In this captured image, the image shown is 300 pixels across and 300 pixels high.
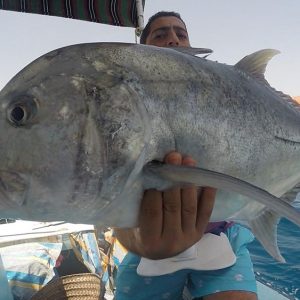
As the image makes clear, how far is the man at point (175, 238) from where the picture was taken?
5.07 feet

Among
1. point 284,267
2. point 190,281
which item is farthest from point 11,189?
point 284,267

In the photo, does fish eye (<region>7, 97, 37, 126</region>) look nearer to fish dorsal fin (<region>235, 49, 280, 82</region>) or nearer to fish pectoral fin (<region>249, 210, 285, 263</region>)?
fish dorsal fin (<region>235, 49, 280, 82</region>)

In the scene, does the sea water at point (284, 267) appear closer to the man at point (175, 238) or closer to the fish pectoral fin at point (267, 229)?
the man at point (175, 238)

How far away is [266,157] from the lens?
172 cm

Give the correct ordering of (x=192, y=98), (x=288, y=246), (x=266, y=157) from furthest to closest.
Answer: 1. (x=288, y=246)
2. (x=266, y=157)
3. (x=192, y=98)

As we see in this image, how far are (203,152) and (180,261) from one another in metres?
1.19

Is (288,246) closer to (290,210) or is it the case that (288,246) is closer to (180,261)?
(180,261)

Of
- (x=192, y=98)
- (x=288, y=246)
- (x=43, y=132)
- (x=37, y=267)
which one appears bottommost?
→ (x=288, y=246)

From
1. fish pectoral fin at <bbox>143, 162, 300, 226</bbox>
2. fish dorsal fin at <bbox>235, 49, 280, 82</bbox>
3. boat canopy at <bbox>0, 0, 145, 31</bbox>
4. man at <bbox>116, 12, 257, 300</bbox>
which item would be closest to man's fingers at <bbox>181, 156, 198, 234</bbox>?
man at <bbox>116, 12, 257, 300</bbox>

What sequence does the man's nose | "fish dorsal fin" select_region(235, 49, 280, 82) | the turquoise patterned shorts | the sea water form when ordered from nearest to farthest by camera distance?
1. "fish dorsal fin" select_region(235, 49, 280, 82)
2. the turquoise patterned shorts
3. the man's nose
4. the sea water

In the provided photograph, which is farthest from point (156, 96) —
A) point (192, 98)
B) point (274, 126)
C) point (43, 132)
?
point (274, 126)

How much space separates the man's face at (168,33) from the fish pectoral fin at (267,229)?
2.11 metres

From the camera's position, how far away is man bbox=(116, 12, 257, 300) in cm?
155

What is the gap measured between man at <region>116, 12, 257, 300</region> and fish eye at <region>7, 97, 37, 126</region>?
0.52 metres
